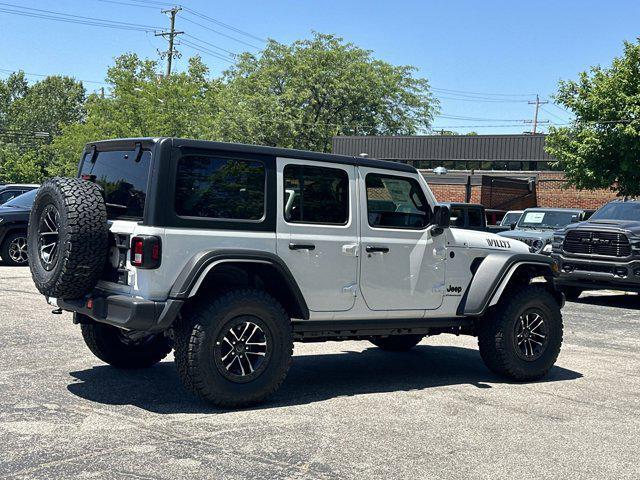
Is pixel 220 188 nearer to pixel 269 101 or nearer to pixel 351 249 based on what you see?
pixel 351 249

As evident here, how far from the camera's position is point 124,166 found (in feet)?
21.4

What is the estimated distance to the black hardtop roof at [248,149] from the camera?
245 inches

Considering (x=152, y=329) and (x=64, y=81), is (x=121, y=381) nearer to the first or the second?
(x=152, y=329)

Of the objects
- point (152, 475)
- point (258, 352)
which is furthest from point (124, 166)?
point (152, 475)

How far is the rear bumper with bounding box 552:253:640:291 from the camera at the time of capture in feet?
47.4

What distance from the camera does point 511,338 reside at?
7.77 metres

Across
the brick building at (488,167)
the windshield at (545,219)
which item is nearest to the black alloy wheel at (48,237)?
the windshield at (545,219)

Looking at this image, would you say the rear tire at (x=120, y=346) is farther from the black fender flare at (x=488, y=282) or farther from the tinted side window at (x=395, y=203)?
the black fender flare at (x=488, y=282)

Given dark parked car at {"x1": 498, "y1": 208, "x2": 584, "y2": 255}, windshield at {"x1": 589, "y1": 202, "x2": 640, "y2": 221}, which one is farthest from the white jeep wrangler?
dark parked car at {"x1": 498, "y1": 208, "x2": 584, "y2": 255}

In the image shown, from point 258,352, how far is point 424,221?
212 cm

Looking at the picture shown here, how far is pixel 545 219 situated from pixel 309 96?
45688mm

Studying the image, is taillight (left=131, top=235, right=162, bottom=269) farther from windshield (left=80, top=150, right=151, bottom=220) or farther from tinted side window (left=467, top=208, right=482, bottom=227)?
tinted side window (left=467, top=208, right=482, bottom=227)

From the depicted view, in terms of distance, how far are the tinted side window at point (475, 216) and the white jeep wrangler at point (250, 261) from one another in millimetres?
14262

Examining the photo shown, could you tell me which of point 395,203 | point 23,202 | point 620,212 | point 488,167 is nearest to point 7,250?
point 23,202
